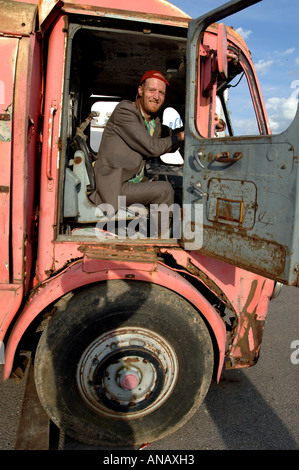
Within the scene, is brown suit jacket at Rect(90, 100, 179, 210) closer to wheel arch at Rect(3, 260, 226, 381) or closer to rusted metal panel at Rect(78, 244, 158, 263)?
rusted metal panel at Rect(78, 244, 158, 263)

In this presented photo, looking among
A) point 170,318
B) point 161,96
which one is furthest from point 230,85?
point 170,318

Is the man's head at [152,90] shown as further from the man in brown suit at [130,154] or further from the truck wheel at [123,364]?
the truck wheel at [123,364]

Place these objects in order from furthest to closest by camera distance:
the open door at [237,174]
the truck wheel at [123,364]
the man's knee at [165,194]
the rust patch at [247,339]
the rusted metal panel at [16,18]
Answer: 1. the man's knee at [165,194]
2. the rust patch at [247,339]
3. the truck wheel at [123,364]
4. the rusted metal panel at [16,18]
5. the open door at [237,174]

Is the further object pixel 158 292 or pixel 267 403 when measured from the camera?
pixel 267 403

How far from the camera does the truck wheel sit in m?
2.02

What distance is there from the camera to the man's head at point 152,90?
270 cm

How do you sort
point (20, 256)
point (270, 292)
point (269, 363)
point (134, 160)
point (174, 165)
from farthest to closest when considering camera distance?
point (174, 165) → point (269, 363) → point (134, 160) → point (270, 292) → point (20, 256)

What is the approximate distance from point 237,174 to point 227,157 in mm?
114

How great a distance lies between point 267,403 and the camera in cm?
270

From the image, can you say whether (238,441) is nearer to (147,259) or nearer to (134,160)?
(147,259)

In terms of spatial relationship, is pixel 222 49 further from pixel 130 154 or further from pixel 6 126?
pixel 6 126

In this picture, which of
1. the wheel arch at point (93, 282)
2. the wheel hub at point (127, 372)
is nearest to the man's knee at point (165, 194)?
the wheel arch at point (93, 282)

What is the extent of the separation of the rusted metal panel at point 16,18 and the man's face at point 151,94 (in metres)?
1.03
